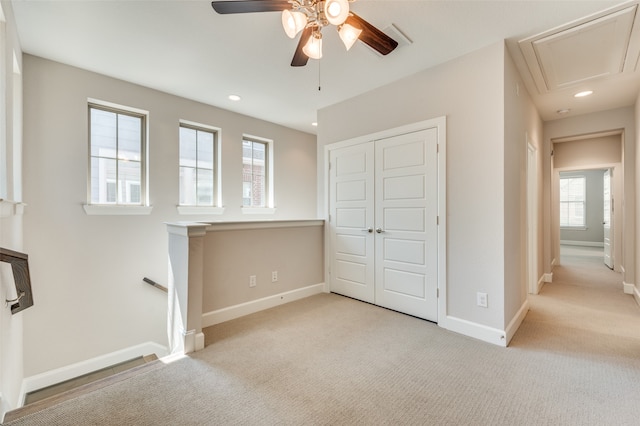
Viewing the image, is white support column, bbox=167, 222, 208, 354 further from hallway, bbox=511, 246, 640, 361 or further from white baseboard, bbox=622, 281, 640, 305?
white baseboard, bbox=622, 281, 640, 305

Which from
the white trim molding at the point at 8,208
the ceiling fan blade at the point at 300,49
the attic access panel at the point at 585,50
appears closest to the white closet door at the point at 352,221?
the ceiling fan blade at the point at 300,49

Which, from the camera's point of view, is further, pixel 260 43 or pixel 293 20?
pixel 260 43

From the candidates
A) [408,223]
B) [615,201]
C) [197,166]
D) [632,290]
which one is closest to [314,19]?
[408,223]

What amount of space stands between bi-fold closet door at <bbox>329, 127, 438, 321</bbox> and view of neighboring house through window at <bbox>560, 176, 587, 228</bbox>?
8838mm

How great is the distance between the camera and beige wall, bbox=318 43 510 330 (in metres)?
2.47

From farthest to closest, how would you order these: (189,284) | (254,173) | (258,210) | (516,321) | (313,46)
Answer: (254,173), (258,210), (516,321), (189,284), (313,46)

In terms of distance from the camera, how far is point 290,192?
529 centimetres

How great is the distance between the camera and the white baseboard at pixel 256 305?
112 inches

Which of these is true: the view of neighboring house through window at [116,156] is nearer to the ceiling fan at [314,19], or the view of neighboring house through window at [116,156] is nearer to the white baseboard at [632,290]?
the ceiling fan at [314,19]

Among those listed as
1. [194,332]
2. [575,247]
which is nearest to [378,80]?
[194,332]

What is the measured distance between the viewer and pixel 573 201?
29.7 ft

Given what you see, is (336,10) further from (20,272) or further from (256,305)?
(256,305)

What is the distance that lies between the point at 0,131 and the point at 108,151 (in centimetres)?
144

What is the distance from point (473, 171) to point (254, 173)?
3.43 metres
